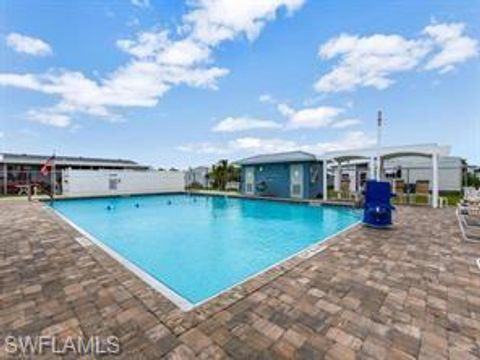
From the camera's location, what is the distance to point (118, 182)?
69.8ft

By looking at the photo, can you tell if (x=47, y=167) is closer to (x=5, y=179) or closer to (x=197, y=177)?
(x=5, y=179)

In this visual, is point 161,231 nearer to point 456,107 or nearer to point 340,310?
point 340,310

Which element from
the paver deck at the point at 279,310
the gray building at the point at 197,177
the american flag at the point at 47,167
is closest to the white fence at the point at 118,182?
the american flag at the point at 47,167

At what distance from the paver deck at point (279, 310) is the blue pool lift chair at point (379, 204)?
105 inches

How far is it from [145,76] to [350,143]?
17.6 meters

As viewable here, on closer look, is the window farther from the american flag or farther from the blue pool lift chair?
the american flag

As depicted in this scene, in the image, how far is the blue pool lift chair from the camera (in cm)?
716

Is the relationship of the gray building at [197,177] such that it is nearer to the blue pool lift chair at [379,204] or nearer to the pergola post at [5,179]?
the pergola post at [5,179]

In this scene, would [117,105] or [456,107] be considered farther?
[117,105]

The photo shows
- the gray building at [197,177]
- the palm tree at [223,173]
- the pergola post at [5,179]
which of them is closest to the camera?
the pergola post at [5,179]

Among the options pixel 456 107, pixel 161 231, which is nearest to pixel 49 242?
pixel 161 231

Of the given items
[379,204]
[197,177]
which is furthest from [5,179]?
[379,204]

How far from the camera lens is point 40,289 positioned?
3215 millimetres

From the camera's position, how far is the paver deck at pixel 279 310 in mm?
2131
